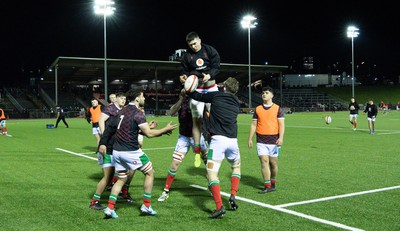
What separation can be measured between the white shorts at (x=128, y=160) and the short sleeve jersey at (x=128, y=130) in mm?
70

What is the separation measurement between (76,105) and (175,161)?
2418 inches

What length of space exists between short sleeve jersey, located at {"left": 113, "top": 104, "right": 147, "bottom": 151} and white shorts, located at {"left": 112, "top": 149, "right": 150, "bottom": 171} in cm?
7

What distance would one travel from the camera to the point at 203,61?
7.32 m

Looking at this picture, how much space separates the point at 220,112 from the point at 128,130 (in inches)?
56.7

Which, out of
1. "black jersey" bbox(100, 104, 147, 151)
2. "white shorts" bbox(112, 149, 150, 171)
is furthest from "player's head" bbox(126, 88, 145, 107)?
"white shorts" bbox(112, 149, 150, 171)

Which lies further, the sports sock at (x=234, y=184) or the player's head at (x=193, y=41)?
the player's head at (x=193, y=41)

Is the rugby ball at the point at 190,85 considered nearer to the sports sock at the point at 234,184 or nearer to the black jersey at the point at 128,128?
the black jersey at the point at 128,128

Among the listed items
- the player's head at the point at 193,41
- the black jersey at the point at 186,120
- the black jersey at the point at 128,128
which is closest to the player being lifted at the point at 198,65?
the player's head at the point at 193,41

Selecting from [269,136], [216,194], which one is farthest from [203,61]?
[216,194]

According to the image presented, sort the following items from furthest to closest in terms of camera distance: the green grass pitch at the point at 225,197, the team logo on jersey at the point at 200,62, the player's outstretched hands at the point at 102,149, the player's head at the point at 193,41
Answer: the team logo on jersey at the point at 200,62, the player's head at the point at 193,41, the player's outstretched hands at the point at 102,149, the green grass pitch at the point at 225,197

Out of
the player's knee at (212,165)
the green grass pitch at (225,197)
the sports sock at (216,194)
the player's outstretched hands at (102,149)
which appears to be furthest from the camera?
the player's outstretched hands at (102,149)

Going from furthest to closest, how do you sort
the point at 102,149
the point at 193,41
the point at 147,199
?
the point at 193,41 → the point at 102,149 → the point at 147,199

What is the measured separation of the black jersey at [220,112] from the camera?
6289 mm

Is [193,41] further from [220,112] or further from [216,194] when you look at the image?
[216,194]
